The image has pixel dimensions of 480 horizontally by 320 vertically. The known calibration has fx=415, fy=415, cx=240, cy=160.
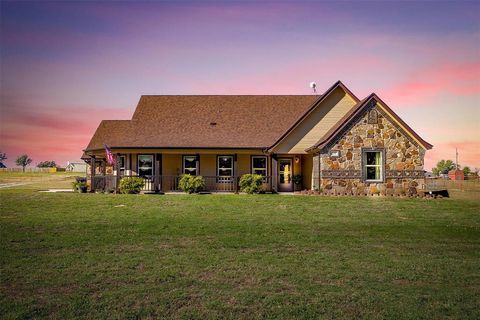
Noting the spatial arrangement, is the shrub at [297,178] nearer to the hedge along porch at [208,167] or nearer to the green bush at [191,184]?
the hedge along porch at [208,167]

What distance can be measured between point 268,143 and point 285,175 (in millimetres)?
2692

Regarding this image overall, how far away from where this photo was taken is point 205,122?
29047 mm

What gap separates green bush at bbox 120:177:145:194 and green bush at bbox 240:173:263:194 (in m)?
6.17

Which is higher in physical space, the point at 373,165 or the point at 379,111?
the point at 379,111

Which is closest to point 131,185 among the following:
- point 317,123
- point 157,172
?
point 157,172

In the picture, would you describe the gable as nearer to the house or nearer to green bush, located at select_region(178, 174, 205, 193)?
the house

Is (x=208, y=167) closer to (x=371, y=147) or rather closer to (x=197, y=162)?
(x=197, y=162)

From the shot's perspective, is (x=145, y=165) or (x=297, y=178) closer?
(x=297, y=178)

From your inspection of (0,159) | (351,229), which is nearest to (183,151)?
(351,229)

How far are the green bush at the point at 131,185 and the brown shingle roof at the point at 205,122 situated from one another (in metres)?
2.58

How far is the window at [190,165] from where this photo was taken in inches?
1112

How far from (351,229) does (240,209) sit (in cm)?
554

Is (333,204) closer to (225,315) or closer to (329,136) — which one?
(329,136)

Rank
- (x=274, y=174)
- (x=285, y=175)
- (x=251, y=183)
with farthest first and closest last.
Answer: (x=285, y=175), (x=274, y=174), (x=251, y=183)
